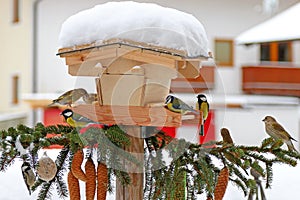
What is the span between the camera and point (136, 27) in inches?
19.4

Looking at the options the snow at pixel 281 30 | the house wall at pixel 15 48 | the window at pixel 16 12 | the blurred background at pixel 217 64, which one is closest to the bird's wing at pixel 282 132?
the snow at pixel 281 30

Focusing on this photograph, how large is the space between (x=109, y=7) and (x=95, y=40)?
0.14ft

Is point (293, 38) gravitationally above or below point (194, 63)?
above

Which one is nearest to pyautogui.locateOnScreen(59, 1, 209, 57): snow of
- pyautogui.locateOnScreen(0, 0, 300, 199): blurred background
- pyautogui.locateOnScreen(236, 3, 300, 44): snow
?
pyautogui.locateOnScreen(236, 3, 300, 44): snow

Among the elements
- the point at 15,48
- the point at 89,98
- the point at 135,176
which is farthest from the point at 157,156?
the point at 15,48

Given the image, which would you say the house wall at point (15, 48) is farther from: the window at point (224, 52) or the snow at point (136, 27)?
the snow at point (136, 27)

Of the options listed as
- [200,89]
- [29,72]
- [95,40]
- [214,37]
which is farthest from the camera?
[214,37]

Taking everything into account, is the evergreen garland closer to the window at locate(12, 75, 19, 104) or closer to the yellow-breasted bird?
the yellow-breasted bird

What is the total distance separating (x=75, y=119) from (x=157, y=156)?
0.10m

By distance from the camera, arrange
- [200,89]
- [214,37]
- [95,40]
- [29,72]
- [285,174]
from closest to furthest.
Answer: [95,40] < [200,89] < [285,174] < [29,72] < [214,37]

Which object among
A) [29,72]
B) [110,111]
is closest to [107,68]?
[110,111]

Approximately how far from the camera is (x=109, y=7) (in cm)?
52

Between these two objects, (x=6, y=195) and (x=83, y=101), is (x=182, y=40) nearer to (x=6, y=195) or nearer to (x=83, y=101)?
(x=83, y=101)

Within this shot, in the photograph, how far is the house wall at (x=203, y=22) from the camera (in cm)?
561
